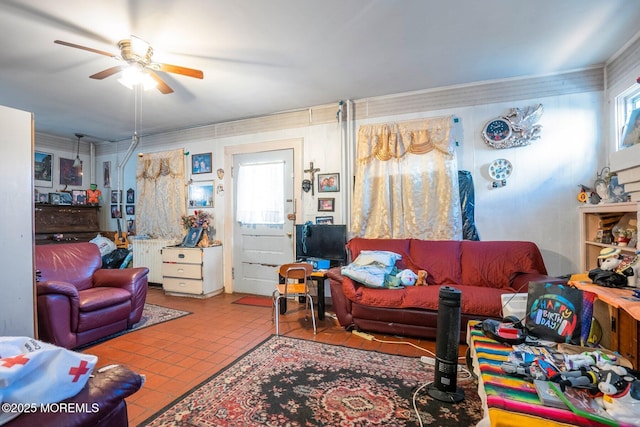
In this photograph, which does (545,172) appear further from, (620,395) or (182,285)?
(182,285)

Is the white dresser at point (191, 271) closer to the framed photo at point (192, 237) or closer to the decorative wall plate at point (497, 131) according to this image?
the framed photo at point (192, 237)

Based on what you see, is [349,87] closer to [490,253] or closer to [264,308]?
[490,253]

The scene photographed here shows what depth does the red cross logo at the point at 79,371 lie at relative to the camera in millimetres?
960

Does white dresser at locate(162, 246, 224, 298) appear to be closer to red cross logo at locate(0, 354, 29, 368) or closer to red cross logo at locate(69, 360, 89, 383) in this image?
red cross logo at locate(69, 360, 89, 383)

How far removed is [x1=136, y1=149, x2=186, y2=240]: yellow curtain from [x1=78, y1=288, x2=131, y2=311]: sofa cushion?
2.09 metres

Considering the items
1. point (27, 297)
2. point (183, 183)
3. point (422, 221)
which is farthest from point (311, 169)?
point (27, 297)

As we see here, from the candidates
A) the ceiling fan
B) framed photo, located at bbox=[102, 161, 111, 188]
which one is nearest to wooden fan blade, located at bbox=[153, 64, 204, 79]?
the ceiling fan

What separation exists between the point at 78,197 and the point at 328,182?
16.3 feet

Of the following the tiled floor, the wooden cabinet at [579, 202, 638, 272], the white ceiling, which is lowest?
the tiled floor

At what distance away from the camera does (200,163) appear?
16.2ft

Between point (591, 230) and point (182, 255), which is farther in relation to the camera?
point (182, 255)

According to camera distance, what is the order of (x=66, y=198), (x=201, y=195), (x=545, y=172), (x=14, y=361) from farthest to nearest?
(x=66, y=198) < (x=201, y=195) < (x=545, y=172) < (x=14, y=361)

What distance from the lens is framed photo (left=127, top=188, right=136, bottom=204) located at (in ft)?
18.2

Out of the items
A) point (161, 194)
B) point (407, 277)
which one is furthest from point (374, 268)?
point (161, 194)
